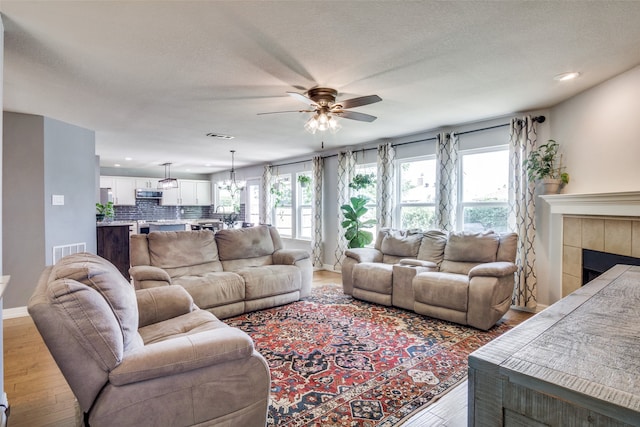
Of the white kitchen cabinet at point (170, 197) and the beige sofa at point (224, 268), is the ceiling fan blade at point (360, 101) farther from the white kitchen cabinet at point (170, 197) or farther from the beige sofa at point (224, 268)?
the white kitchen cabinet at point (170, 197)

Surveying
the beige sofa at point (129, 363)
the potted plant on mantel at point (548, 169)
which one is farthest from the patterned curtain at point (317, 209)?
the beige sofa at point (129, 363)

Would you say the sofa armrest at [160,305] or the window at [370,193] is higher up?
the window at [370,193]

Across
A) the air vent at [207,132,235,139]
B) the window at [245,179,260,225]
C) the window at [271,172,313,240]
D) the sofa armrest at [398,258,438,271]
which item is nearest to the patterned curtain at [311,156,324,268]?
the window at [271,172,313,240]

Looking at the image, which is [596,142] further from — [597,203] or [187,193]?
[187,193]

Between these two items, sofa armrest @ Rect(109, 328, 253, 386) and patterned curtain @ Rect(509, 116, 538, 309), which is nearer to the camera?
sofa armrest @ Rect(109, 328, 253, 386)

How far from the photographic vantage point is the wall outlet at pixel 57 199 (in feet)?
13.9

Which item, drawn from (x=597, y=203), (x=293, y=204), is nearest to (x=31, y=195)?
(x=293, y=204)

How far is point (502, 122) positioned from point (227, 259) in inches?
156

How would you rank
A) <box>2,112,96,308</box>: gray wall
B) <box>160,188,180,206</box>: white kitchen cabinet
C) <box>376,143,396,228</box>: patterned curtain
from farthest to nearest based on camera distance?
<box>160,188,180,206</box>: white kitchen cabinet < <box>376,143,396,228</box>: patterned curtain < <box>2,112,96,308</box>: gray wall

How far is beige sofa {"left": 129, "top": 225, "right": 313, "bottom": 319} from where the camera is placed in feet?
11.7

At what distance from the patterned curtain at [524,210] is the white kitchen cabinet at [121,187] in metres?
9.14

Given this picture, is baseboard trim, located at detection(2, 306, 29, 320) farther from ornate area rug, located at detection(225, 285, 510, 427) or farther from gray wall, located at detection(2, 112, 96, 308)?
ornate area rug, located at detection(225, 285, 510, 427)

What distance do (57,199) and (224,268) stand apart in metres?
2.35

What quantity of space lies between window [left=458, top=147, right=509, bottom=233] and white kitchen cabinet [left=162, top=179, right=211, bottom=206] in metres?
8.19
